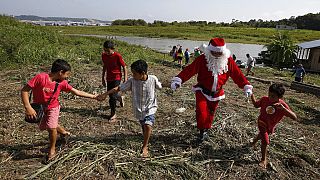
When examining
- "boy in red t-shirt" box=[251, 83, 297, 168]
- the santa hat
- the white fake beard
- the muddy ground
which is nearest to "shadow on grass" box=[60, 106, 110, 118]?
the muddy ground

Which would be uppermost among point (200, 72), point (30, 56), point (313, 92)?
point (200, 72)

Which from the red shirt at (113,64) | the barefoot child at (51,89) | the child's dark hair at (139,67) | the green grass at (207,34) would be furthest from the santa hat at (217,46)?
the green grass at (207,34)

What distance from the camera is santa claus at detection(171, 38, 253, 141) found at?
174 inches

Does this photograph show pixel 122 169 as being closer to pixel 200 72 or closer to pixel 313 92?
pixel 200 72

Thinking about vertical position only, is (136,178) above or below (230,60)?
below

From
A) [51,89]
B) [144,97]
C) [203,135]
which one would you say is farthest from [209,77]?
[51,89]

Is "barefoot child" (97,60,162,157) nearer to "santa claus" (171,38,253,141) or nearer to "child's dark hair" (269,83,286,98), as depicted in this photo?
"santa claus" (171,38,253,141)

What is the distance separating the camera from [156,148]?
446 centimetres

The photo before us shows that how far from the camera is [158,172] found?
3811 mm

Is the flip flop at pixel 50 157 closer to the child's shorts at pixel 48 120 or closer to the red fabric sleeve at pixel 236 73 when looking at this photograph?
the child's shorts at pixel 48 120

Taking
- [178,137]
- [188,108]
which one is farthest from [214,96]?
[188,108]

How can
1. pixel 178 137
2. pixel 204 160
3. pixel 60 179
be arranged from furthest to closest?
pixel 178 137, pixel 204 160, pixel 60 179

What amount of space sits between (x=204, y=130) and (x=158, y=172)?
1.14 m

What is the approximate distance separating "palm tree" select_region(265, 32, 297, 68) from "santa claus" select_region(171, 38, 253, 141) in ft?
68.5
